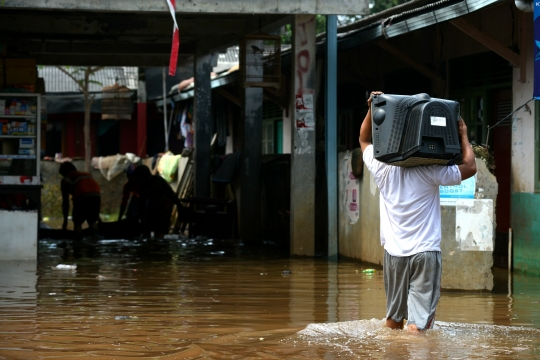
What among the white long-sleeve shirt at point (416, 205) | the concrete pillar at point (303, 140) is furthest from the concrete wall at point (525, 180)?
the white long-sleeve shirt at point (416, 205)

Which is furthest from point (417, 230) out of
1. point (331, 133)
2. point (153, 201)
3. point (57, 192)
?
point (57, 192)

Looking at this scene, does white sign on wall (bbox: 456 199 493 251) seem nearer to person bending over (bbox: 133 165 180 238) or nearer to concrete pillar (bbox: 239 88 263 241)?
concrete pillar (bbox: 239 88 263 241)

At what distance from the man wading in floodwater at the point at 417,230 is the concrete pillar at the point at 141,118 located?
920 inches

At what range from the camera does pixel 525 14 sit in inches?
457

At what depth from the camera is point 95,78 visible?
32.4m

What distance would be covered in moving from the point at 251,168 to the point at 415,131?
415 inches

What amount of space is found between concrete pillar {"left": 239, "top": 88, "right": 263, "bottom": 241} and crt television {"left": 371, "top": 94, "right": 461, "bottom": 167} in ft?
33.6

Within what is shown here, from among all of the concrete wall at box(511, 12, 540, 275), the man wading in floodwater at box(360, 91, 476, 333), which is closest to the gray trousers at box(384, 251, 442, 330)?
the man wading in floodwater at box(360, 91, 476, 333)

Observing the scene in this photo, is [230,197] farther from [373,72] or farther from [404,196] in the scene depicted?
[404,196]

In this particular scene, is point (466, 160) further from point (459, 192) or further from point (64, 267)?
point (64, 267)

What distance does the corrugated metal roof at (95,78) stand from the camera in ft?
101

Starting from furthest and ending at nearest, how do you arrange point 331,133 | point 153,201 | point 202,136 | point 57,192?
point 57,192
point 202,136
point 153,201
point 331,133

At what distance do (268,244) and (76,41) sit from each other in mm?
6155

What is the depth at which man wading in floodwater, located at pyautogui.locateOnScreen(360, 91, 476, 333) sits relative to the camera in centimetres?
596
